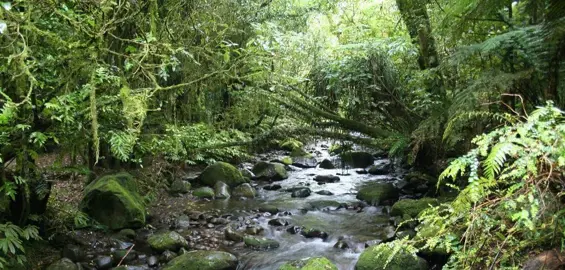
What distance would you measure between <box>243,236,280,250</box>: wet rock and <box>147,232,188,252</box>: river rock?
82 centimetres

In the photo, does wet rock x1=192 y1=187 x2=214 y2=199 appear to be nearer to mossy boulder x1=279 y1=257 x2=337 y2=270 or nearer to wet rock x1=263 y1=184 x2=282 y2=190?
wet rock x1=263 y1=184 x2=282 y2=190

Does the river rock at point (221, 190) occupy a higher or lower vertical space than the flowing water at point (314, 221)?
higher

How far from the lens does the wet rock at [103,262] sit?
4.68 metres

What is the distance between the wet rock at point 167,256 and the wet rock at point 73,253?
88 centimetres

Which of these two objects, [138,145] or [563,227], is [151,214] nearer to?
[138,145]

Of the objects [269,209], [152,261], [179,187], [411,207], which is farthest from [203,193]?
[411,207]

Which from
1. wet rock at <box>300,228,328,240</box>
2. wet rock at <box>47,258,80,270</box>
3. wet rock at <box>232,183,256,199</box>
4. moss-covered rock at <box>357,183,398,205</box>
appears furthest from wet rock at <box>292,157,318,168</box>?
wet rock at <box>47,258,80,270</box>

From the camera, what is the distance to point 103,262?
15.5 ft

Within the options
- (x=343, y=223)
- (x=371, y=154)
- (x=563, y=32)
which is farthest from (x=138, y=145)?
(x=371, y=154)

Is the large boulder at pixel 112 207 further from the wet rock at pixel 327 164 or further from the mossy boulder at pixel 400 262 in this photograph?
the wet rock at pixel 327 164

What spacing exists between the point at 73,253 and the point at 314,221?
3457mm

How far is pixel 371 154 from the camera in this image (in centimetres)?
1105

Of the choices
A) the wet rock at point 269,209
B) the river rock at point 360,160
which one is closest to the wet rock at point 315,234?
the wet rock at point 269,209

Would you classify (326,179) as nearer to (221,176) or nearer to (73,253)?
(221,176)
